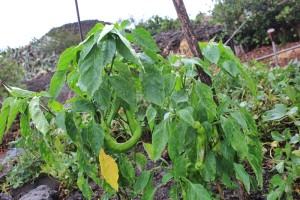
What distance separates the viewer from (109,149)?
1.08 metres

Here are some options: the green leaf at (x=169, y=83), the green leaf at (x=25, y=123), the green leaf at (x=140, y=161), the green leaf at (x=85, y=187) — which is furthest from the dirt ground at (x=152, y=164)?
the green leaf at (x=25, y=123)

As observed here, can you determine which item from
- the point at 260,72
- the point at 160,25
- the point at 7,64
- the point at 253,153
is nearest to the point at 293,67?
the point at 260,72

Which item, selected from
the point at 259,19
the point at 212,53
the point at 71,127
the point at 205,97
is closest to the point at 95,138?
the point at 71,127

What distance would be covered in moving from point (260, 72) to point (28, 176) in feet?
6.54

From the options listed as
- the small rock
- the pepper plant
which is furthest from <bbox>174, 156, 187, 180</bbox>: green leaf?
the small rock

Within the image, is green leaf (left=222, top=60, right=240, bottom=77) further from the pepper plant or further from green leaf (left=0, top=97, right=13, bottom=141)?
Result: green leaf (left=0, top=97, right=13, bottom=141)

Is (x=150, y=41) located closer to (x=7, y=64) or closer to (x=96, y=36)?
(x=96, y=36)

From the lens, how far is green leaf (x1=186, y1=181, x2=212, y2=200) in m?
1.04

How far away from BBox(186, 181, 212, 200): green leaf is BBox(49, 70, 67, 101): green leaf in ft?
1.53

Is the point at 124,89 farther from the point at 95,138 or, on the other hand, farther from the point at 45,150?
the point at 45,150

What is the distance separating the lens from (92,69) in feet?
2.73

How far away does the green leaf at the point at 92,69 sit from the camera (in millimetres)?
829

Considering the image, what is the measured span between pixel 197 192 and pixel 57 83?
19.7 inches

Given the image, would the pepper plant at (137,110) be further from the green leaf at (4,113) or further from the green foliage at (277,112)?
the green foliage at (277,112)
